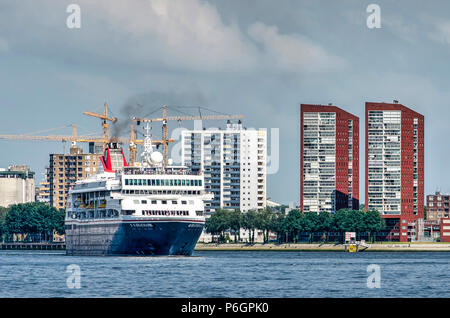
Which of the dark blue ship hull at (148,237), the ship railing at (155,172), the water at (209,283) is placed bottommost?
the water at (209,283)

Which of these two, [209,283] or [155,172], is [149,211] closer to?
[155,172]

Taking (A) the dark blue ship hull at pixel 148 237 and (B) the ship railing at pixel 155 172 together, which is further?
(B) the ship railing at pixel 155 172

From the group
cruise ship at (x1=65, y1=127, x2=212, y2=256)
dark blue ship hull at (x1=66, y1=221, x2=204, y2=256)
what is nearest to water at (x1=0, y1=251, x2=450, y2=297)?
dark blue ship hull at (x1=66, y1=221, x2=204, y2=256)

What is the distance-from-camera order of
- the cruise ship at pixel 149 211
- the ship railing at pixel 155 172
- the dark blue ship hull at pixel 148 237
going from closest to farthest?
the dark blue ship hull at pixel 148 237 < the cruise ship at pixel 149 211 < the ship railing at pixel 155 172

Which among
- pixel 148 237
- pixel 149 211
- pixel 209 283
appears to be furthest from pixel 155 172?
pixel 209 283

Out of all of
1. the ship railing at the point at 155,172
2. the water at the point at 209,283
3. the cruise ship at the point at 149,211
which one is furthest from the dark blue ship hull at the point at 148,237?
the water at the point at 209,283

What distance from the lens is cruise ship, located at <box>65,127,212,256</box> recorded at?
13262 cm

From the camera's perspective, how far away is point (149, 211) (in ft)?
440

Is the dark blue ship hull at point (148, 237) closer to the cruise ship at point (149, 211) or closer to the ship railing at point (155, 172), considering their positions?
the cruise ship at point (149, 211)

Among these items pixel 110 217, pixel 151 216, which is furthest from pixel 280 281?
pixel 110 217

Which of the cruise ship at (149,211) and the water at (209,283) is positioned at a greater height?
the cruise ship at (149,211)

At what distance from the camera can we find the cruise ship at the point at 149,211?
132625 millimetres

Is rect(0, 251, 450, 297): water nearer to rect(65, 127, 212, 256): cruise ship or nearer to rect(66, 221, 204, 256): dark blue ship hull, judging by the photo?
rect(66, 221, 204, 256): dark blue ship hull
